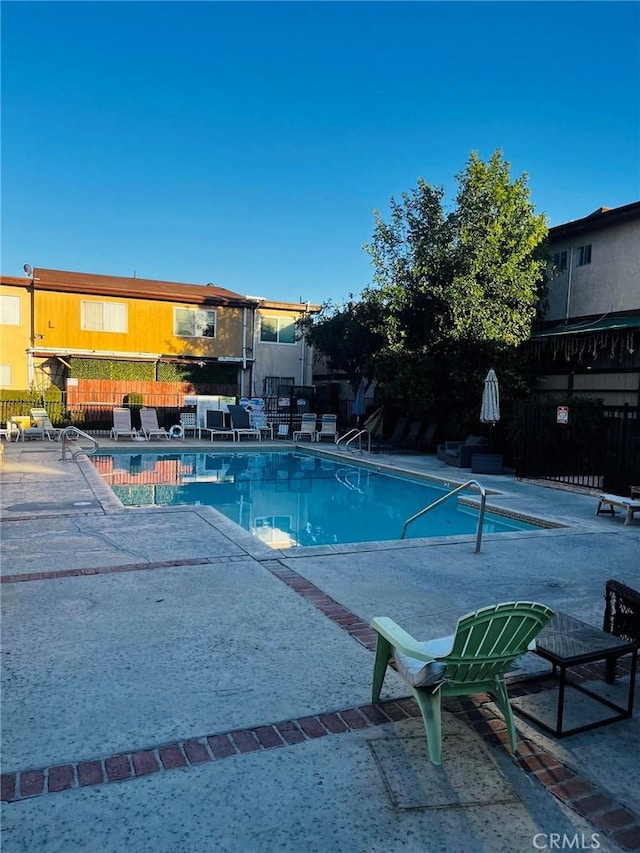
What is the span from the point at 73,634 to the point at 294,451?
15.1 metres

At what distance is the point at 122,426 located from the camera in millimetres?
19688

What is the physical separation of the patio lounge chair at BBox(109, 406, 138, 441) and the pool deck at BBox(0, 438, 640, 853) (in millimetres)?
13592

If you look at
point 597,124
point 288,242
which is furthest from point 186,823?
point 288,242

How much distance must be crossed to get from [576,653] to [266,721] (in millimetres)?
1552

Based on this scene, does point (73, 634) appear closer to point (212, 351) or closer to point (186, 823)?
point (186, 823)

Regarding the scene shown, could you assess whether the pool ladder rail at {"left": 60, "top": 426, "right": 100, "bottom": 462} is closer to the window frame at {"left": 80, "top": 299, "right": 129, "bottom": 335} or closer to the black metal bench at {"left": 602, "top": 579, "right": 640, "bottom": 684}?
the window frame at {"left": 80, "top": 299, "right": 129, "bottom": 335}

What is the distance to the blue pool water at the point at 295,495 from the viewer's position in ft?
30.7

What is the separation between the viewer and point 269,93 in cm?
1620

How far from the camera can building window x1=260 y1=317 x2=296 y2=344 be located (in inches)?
1043

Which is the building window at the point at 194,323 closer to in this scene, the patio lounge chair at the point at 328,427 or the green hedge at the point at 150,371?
the green hedge at the point at 150,371

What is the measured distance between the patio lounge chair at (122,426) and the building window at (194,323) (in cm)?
588

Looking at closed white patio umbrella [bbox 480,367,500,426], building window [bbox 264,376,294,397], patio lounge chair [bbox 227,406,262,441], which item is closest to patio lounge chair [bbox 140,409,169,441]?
patio lounge chair [bbox 227,406,262,441]

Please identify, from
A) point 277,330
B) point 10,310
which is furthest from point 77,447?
point 277,330

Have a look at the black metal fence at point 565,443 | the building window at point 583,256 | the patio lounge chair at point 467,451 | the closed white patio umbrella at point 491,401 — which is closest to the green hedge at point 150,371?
the patio lounge chair at point 467,451
